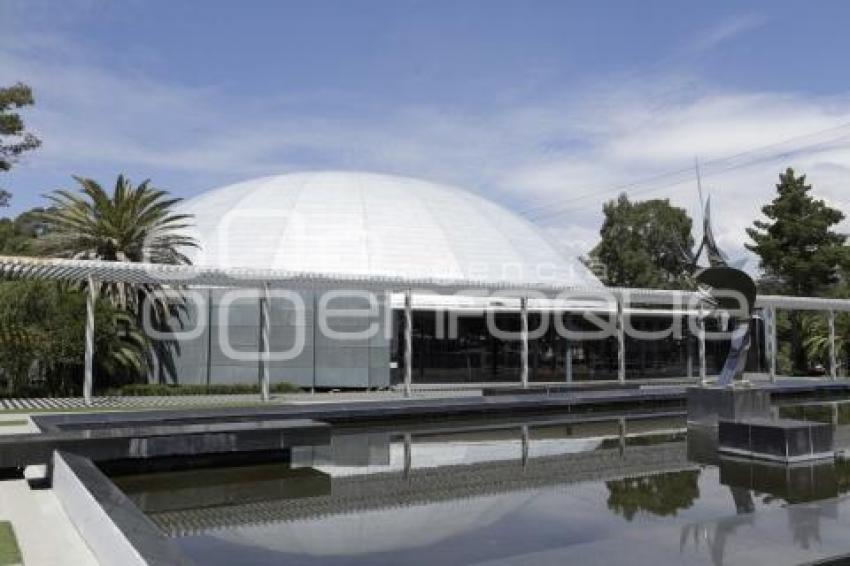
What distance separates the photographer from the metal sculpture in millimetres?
15523

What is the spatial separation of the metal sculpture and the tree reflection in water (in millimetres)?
5646

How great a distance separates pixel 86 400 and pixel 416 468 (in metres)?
14.0

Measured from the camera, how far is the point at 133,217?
2983cm

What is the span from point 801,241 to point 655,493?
4984 centimetres

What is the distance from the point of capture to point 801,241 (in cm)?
5366

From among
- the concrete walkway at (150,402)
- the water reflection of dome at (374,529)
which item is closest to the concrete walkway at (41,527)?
the water reflection of dome at (374,529)

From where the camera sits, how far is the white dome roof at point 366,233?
35938 millimetres

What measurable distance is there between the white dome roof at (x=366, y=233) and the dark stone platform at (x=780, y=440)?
2430 cm

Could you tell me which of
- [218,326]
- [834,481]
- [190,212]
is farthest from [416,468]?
[190,212]

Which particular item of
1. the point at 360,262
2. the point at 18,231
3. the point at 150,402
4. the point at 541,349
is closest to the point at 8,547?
the point at 150,402

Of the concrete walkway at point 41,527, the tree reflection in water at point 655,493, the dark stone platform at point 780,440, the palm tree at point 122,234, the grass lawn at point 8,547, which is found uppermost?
the palm tree at point 122,234

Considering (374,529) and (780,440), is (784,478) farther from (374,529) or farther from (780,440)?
(374,529)

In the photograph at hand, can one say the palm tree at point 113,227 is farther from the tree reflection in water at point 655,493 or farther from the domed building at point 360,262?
the tree reflection in water at point 655,493

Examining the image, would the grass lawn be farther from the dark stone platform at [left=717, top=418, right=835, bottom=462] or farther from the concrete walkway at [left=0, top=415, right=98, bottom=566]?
the dark stone platform at [left=717, top=418, right=835, bottom=462]
